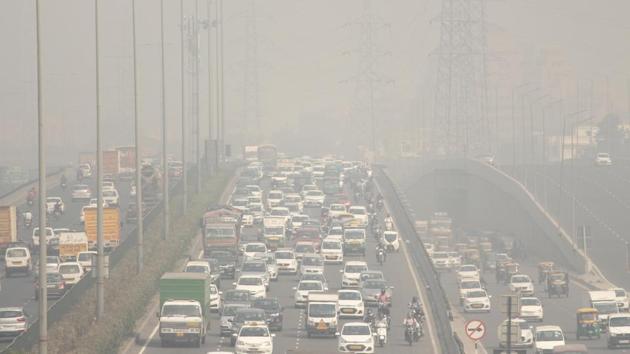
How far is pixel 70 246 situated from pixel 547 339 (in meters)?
31.9

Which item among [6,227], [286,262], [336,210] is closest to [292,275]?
[286,262]

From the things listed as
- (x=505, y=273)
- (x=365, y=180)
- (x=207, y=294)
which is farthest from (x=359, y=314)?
(x=365, y=180)

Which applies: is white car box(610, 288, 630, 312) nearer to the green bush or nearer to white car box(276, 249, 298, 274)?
white car box(276, 249, 298, 274)

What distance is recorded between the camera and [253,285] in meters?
79.7

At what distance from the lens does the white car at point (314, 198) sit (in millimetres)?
131375

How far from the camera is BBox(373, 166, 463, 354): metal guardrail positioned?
66.1 meters

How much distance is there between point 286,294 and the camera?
8362 cm

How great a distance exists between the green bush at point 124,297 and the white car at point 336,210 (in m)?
8.33

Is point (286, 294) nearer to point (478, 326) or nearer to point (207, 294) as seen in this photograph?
point (207, 294)

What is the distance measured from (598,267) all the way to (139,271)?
6577 centimetres

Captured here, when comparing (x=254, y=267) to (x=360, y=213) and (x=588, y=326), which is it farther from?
(x=360, y=213)

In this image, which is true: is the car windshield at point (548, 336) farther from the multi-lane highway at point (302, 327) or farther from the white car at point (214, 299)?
the white car at point (214, 299)

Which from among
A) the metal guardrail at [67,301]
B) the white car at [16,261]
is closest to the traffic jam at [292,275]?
the metal guardrail at [67,301]

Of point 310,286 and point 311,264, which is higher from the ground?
point 311,264
